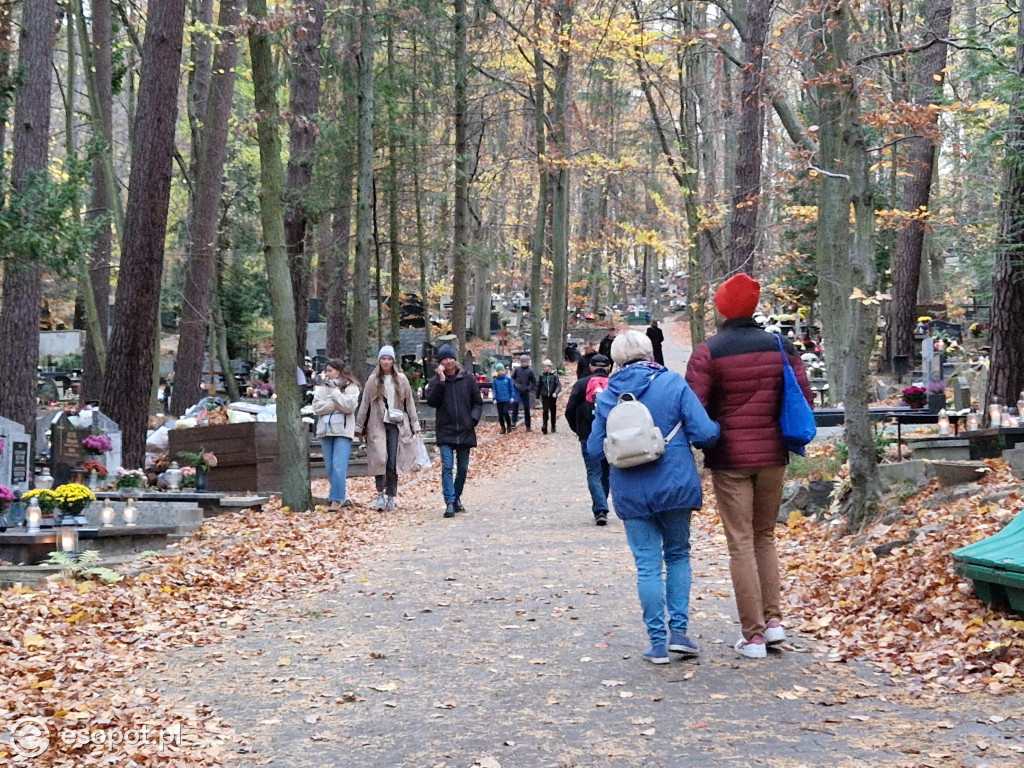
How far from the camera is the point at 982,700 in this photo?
5496 mm

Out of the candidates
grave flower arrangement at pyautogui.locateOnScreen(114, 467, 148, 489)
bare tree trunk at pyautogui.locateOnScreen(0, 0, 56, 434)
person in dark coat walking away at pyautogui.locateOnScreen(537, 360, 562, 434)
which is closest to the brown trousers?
grave flower arrangement at pyautogui.locateOnScreen(114, 467, 148, 489)

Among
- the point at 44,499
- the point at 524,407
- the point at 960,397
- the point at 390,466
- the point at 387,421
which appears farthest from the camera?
the point at 524,407

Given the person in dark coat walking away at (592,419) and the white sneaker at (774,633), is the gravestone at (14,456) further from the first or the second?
the white sneaker at (774,633)

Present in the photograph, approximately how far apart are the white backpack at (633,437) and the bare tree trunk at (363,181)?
1675cm

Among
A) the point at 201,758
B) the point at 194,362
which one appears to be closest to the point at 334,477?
the point at 201,758

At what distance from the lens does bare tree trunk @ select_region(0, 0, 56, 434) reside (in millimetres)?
17375

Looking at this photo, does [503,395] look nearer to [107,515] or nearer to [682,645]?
[107,515]

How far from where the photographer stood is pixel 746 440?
6441 mm

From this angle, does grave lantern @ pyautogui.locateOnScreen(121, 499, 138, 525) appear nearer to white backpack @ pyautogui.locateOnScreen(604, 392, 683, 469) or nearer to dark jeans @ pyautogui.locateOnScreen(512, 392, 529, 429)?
white backpack @ pyautogui.locateOnScreen(604, 392, 683, 469)

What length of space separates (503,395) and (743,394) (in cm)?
2246

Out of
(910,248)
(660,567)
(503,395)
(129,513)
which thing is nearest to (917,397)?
(660,567)

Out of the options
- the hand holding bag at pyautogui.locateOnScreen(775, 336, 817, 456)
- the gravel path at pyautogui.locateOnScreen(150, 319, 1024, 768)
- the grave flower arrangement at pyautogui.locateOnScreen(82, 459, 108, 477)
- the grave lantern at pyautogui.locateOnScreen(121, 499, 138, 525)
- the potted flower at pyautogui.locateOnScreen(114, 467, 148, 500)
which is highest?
the hand holding bag at pyautogui.locateOnScreen(775, 336, 817, 456)

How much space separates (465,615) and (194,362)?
18830 millimetres

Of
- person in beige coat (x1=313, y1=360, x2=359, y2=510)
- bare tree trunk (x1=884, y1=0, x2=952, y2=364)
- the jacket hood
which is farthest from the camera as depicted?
bare tree trunk (x1=884, y1=0, x2=952, y2=364)
